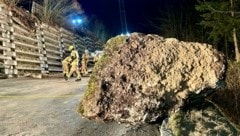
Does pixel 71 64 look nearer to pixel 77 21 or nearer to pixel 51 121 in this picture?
pixel 51 121

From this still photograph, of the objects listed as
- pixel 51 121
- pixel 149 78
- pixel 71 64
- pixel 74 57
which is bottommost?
pixel 51 121

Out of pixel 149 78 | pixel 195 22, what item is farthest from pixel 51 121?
pixel 195 22

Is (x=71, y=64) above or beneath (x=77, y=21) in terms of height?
beneath

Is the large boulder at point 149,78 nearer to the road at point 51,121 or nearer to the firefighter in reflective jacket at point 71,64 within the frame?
the road at point 51,121

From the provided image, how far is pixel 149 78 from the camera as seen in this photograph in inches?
217

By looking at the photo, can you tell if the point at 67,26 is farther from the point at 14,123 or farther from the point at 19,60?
the point at 14,123

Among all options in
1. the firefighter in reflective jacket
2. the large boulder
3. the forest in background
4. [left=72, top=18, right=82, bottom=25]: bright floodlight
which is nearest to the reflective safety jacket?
the firefighter in reflective jacket

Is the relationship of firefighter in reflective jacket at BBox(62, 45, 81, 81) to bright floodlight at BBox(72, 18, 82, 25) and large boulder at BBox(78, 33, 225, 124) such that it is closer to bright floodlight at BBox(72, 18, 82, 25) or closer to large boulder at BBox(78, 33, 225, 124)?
large boulder at BBox(78, 33, 225, 124)

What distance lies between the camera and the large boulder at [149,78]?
5488mm

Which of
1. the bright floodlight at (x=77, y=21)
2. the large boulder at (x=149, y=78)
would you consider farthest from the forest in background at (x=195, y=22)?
the bright floodlight at (x=77, y=21)

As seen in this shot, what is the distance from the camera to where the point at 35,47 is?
20281mm

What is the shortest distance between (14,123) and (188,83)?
Result: 2.67 m

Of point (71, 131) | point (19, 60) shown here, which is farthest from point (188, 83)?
point (19, 60)

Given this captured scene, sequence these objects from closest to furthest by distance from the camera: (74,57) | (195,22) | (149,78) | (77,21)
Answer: (149,78), (74,57), (195,22), (77,21)
